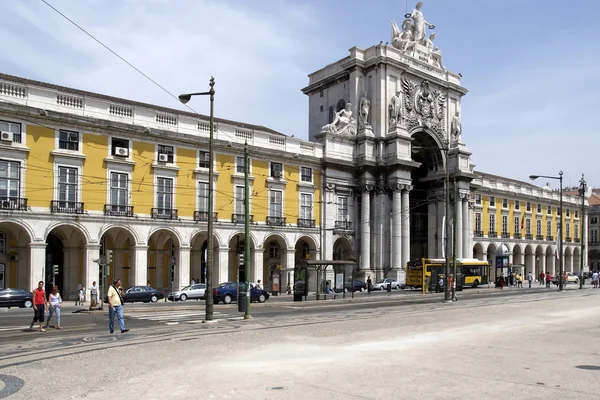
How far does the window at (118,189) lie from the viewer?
39.2 meters

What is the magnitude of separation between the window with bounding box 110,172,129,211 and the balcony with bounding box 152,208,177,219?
221cm

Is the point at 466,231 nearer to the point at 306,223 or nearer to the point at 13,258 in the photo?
the point at 306,223

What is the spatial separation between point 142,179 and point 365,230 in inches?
881

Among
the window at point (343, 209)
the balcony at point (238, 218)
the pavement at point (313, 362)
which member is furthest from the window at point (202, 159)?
the pavement at point (313, 362)

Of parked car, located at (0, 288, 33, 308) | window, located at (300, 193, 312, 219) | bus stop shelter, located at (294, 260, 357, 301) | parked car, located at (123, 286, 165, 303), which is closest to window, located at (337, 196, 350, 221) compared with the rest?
window, located at (300, 193, 312, 219)

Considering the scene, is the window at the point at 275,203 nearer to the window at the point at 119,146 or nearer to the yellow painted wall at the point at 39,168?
Result: the window at the point at 119,146

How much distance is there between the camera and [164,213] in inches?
1642

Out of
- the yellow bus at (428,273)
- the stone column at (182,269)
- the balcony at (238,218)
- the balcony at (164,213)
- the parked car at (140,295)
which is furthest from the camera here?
the yellow bus at (428,273)

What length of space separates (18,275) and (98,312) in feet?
41.8

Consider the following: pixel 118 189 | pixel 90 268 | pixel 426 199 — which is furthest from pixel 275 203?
pixel 426 199

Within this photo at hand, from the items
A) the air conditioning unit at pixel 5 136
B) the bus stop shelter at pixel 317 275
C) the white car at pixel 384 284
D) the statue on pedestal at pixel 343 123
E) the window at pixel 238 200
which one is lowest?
the white car at pixel 384 284

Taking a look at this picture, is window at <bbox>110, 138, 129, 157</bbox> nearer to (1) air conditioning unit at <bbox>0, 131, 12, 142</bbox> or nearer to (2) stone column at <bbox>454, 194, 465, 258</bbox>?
(1) air conditioning unit at <bbox>0, 131, 12, 142</bbox>

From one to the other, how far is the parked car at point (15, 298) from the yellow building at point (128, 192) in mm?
1250

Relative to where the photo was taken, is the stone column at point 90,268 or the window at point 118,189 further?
the window at point 118,189
